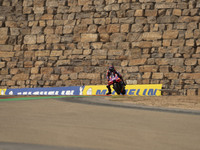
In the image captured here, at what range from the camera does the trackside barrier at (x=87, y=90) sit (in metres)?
16.8

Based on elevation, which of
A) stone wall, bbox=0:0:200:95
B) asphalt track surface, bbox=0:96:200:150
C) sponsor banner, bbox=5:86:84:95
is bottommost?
sponsor banner, bbox=5:86:84:95

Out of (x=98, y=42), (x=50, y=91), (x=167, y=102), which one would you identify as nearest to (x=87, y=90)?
(x=50, y=91)

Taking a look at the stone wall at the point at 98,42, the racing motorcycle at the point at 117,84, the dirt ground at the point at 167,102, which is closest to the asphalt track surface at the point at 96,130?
the dirt ground at the point at 167,102

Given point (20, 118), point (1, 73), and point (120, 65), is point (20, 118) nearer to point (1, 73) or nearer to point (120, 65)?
point (120, 65)

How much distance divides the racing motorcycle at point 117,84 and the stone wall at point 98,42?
1.86 metres

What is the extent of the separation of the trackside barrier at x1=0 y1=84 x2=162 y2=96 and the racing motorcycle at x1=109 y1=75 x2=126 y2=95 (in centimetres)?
117

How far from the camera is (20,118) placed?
696 cm

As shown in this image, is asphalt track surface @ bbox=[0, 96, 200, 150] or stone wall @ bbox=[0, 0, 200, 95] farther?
stone wall @ bbox=[0, 0, 200, 95]

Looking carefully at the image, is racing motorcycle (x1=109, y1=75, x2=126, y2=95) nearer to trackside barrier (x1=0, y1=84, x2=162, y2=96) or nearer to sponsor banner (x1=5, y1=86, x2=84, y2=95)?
trackside barrier (x1=0, y1=84, x2=162, y2=96)

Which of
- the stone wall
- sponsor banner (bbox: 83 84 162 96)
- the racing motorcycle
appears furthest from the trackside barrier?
the racing motorcycle

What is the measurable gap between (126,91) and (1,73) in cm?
672

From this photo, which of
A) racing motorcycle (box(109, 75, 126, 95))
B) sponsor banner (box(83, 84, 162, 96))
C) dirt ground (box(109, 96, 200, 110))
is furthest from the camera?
sponsor banner (box(83, 84, 162, 96))

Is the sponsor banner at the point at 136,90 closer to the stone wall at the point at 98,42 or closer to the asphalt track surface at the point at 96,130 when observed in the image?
the stone wall at the point at 98,42

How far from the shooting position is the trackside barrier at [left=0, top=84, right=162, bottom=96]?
16.8m
